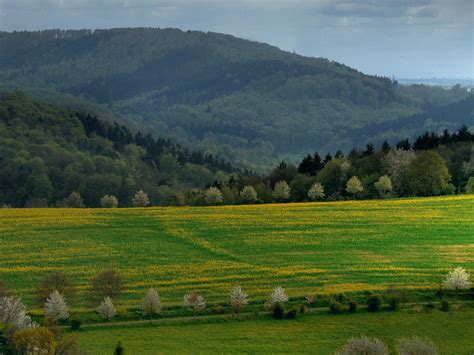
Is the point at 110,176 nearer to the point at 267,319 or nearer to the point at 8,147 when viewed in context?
the point at 8,147

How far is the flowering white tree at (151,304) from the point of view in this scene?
47.4 m

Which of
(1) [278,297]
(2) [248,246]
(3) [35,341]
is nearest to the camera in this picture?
(3) [35,341]

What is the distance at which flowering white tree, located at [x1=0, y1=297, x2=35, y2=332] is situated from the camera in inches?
1655

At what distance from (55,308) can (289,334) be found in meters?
14.2

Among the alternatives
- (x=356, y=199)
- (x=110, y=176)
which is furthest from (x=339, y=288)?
(x=110, y=176)

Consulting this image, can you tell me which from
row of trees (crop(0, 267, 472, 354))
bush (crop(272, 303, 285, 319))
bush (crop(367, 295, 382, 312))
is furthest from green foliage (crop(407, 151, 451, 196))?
bush (crop(272, 303, 285, 319))

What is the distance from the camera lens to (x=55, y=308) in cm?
4575

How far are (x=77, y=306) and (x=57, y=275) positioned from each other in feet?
8.22

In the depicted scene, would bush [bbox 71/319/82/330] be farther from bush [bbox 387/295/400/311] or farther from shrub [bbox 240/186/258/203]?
shrub [bbox 240/186/258/203]

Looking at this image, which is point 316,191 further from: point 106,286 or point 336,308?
point 106,286

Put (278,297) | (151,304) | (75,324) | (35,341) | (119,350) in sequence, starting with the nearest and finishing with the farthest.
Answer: (35,341), (119,350), (75,324), (151,304), (278,297)

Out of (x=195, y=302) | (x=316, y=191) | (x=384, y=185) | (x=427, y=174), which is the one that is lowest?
(x=195, y=302)

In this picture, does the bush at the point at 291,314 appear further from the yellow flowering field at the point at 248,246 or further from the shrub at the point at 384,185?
the shrub at the point at 384,185

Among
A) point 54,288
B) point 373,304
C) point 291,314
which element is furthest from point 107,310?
point 373,304
